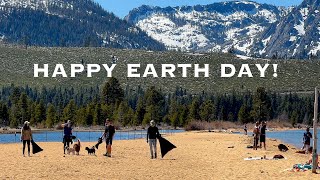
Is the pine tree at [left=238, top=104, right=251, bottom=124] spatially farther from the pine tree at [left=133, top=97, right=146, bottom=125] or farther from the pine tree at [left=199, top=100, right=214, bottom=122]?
the pine tree at [left=133, top=97, right=146, bottom=125]

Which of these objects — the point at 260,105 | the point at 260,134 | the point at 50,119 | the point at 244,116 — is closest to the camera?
the point at 260,134

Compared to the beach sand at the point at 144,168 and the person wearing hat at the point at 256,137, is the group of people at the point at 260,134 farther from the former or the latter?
the beach sand at the point at 144,168

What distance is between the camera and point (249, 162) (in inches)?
1348

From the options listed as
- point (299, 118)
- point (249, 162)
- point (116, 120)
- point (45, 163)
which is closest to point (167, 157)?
point (249, 162)

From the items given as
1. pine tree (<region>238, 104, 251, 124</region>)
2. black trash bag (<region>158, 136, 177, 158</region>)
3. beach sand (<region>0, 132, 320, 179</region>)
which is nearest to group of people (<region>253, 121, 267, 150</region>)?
beach sand (<region>0, 132, 320, 179</region>)

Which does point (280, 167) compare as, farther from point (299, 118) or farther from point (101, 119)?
point (299, 118)

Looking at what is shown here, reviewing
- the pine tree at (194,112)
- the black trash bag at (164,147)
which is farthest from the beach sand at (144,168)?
the pine tree at (194,112)

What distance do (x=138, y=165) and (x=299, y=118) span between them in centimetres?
17220

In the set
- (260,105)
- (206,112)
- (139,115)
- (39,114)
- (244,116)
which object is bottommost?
(244,116)

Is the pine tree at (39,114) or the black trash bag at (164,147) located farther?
the pine tree at (39,114)

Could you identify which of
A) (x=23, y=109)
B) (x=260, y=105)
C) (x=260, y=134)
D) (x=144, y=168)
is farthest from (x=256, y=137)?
(x=260, y=105)

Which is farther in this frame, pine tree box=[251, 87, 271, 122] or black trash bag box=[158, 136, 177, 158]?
pine tree box=[251, 87, 271, 122]

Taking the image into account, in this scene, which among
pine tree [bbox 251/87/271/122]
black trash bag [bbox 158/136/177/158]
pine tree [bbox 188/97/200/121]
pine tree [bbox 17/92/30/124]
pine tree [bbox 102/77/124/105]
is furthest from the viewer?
pine tree [bbox 251/87/271/122]

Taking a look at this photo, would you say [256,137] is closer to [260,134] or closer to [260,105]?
[260,134]
